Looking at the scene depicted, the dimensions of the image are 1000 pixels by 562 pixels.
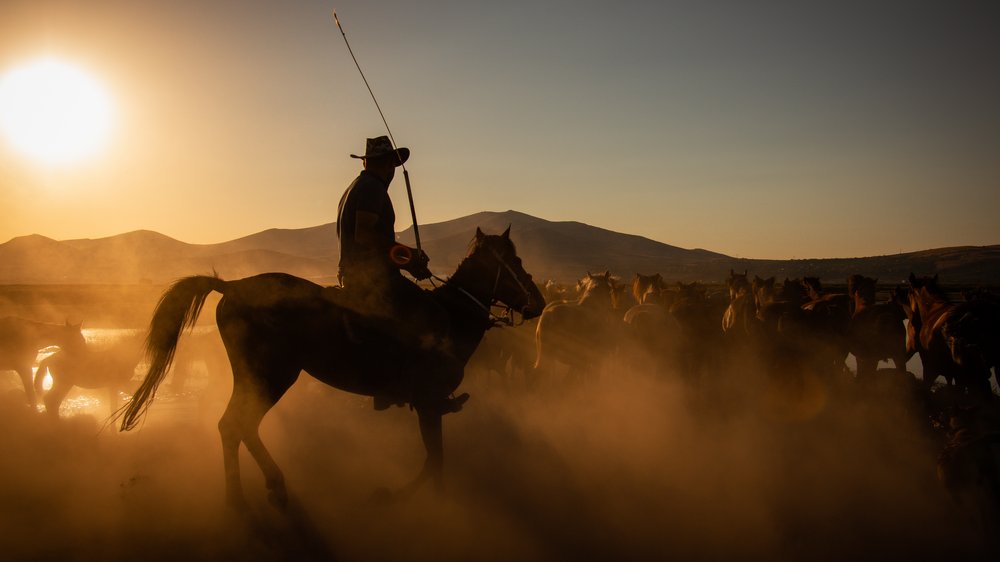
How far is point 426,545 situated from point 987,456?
16.4 feet

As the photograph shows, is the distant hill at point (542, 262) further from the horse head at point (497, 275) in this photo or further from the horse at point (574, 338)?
the horse head at point (497, 275)

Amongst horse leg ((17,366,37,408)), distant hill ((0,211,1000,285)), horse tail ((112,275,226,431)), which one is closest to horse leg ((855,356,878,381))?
horse tail ((112,275,226,431))

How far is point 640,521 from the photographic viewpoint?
6.71 metres

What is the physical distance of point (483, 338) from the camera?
45.0 ft

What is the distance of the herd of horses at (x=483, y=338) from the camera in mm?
6258

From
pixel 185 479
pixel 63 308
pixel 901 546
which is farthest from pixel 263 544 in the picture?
pixel 63 308

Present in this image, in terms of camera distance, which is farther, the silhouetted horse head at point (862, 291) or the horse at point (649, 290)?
the horse at point (649, 290)

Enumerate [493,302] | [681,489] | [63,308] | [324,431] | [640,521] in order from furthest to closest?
[63,308], [324,431], [681,489], [493,302], [640,521]

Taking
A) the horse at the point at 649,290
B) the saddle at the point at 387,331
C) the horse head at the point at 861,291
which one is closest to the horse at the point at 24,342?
the saddle at the point at 387,331

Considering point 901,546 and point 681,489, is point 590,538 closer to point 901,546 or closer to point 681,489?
point 681,489

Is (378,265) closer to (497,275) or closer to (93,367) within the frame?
(497,275)

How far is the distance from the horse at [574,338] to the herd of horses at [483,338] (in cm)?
3

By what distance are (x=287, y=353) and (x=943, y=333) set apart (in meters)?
11.3

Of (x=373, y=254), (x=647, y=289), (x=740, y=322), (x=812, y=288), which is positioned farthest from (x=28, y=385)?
(x=812, y=288)
